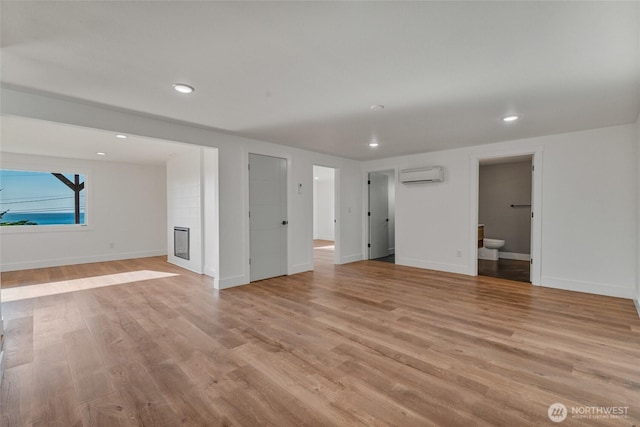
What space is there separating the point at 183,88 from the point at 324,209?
868cm

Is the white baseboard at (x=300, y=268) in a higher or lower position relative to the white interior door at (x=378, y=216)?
lower

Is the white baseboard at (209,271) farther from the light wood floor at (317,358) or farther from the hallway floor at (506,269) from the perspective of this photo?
the hallway floor at (506,269)

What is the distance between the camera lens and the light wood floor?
169 cm

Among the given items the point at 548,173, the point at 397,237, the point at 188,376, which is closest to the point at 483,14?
the point at 188,376

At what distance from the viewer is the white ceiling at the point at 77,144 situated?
3980 mm

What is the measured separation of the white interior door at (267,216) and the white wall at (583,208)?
3268 mm

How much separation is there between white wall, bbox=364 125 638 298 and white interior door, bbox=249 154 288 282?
327cm

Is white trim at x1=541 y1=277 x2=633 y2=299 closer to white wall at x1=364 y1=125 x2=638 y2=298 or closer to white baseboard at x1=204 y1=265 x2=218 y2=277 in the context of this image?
white wall at x1=364 y1=125 x2=638 y2=298

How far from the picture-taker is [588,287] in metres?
4.00

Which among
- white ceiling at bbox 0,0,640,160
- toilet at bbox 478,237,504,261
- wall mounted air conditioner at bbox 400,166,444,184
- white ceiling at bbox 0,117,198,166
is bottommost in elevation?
toilet at bbox 478,237,504,261

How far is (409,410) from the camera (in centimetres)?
168

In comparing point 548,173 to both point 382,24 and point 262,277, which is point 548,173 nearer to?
point 382,24

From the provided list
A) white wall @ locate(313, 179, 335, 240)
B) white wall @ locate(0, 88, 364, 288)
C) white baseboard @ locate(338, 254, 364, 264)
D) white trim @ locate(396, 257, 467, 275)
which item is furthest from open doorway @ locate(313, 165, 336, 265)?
white trim @ locate(396, 257, 467, 275)

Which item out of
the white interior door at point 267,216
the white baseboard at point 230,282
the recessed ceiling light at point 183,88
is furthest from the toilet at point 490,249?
the recessed ceiling light at point 183,88
